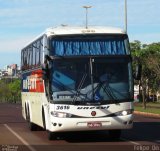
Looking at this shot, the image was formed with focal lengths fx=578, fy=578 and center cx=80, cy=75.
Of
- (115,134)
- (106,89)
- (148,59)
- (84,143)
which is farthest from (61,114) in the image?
(148,59)

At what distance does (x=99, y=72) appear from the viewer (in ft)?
58.1

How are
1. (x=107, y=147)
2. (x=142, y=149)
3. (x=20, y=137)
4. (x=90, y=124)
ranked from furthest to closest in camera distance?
(x=20, y=137), (x=90, y=124), (x=107, y=147), (x=142, y=149)

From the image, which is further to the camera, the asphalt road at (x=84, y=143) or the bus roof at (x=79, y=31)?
the bus roof at (x=79, y=31)

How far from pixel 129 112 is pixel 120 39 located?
2.38m

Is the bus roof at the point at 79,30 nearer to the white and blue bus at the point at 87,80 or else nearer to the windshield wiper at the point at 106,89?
the white and blue bus at the point at 87,80

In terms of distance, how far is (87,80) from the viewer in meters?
17.6

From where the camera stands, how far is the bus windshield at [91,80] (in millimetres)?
17484

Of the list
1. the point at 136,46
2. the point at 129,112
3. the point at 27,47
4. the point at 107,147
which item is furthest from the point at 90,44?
the point at 136,46

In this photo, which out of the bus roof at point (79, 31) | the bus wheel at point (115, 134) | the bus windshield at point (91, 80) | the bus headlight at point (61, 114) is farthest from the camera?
the bus wheel at point (115, 134)

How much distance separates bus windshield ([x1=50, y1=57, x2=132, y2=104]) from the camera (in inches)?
688

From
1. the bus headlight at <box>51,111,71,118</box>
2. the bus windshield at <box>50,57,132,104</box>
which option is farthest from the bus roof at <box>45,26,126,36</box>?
the bus headlight at <box>51,111,71,118</box>

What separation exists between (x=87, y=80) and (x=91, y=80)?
4.8 inches

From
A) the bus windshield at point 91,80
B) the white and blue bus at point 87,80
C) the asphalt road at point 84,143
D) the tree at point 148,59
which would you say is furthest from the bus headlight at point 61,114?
the tree at point 148,59

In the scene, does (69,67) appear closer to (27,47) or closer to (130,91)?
(130,91)
